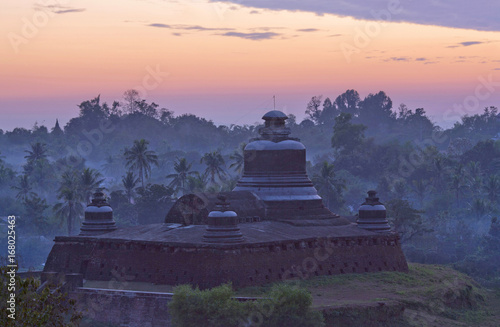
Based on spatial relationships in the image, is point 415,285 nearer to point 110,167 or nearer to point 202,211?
point 202,211

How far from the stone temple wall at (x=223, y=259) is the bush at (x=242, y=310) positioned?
148 inches

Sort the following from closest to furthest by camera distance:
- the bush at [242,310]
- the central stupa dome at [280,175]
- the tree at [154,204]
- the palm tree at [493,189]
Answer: the bush at [242,310]
the central stupa dome at [280,175]
the tree at [154,204]
the palm tree at [493,189]

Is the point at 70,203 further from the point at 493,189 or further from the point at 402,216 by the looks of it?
the point at 493,189

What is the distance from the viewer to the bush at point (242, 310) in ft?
133

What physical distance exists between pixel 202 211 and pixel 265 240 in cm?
433

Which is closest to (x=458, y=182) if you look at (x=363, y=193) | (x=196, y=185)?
(x=363, y=193)

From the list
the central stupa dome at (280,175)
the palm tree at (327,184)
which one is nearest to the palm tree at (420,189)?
the palm tree at (327,184)

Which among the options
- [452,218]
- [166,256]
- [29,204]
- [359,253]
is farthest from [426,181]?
[166,256]

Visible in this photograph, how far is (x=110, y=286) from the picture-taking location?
48.2m

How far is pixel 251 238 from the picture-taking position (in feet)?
156

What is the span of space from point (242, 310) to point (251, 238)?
7178mm

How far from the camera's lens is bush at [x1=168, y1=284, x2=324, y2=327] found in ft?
133

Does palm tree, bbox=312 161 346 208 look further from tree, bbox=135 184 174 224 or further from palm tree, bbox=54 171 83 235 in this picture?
palm tree, bbox=54 171 83 235

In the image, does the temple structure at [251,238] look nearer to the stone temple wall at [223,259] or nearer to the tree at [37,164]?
the stone temple wall at [223,259]
